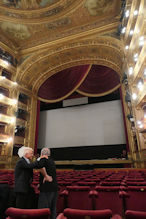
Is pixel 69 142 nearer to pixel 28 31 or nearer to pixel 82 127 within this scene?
pixel 82 127

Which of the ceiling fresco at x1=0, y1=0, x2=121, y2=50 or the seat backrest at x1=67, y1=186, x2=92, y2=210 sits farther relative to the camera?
the ceiling fresco at x1=0, y1=0, x2=121, y2=50

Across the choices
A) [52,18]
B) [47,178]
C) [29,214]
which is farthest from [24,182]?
[52,18]

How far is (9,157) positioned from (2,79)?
257 inches

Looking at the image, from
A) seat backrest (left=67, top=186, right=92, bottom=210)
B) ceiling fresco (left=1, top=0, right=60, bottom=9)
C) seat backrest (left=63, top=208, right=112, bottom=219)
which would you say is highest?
ceiling fresco (left=1, top=0, right=60, bottom=9)

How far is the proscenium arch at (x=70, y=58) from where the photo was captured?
11.5 m

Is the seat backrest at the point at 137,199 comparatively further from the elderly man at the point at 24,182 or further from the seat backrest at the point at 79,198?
the elderly man at the point at 24,182

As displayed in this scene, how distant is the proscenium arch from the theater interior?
0.06 m

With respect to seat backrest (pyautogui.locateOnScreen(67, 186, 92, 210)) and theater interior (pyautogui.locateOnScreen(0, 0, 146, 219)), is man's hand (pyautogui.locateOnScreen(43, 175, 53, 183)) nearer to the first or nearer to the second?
seat backrest (pyautogui.locateOnScreen(67, 186, 92, 210))

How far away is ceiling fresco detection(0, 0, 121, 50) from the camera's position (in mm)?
10383

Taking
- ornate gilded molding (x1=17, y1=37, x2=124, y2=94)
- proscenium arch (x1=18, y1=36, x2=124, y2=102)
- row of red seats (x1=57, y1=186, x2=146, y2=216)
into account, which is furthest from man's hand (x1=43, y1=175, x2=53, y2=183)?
ornate gilded molding (x1=17, y1=37, x2=124, y2=94)

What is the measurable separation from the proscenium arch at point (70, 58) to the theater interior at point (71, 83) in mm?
60

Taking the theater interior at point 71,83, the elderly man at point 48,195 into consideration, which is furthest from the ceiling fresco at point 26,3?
the elderly man at point 48,195

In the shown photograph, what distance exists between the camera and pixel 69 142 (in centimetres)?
1343

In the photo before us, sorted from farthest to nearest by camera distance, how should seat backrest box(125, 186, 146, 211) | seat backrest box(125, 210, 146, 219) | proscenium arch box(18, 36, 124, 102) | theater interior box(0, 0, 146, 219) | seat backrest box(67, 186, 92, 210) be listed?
proscenium arch box(18, 36, 124, 102)
theater interior box(0, 0, 146, 219)
seat backrest box(67, 186, 92, 210)
seat backrest box(125, 186, 146, 211)
seat backrest box(125, 210, 146, 219)
